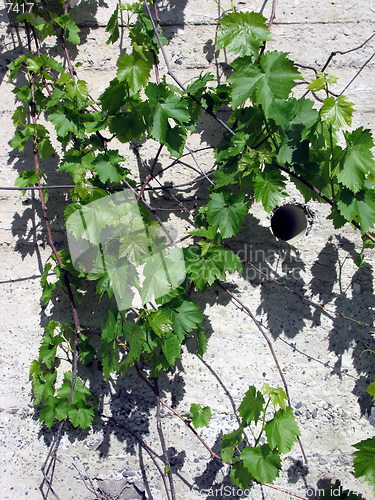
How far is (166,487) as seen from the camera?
2.37m

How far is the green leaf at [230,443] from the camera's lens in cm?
227

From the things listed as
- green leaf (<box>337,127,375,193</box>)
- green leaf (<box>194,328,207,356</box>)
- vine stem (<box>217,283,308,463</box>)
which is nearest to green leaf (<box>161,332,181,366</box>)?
green leaf (<box>194,328,207,356</box>)

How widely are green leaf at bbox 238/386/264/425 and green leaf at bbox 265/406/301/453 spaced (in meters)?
0.08

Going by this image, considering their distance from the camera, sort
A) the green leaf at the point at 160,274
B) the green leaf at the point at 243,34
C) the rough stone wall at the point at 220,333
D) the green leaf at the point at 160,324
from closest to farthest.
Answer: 1. the green leaf at the point at 243,34
2. the green leaf at the point at 160,324
3. the green leaf at the point at 160,274
4. the rough stone wall at the point at 220,333

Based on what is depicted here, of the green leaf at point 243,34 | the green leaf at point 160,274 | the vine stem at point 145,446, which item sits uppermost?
the green leaf at point 243,34

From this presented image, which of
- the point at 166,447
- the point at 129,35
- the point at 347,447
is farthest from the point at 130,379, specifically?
the point at 129,35

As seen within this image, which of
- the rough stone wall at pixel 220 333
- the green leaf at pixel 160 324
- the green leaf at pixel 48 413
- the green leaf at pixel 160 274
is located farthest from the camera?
the rough stone wall at pixel 220 333

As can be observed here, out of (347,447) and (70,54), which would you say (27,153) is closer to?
(70,54)

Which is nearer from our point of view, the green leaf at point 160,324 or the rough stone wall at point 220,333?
the green leaf at point 160,324

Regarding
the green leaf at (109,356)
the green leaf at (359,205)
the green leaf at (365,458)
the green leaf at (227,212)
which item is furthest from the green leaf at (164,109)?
the green leaf at (365,458)

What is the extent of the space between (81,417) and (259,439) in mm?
830

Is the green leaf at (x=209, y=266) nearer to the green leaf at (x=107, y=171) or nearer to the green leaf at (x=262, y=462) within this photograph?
the green leaf at (x=107, y=171)

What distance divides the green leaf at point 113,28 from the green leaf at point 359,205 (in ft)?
4.08

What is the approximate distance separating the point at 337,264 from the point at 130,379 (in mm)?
1158
